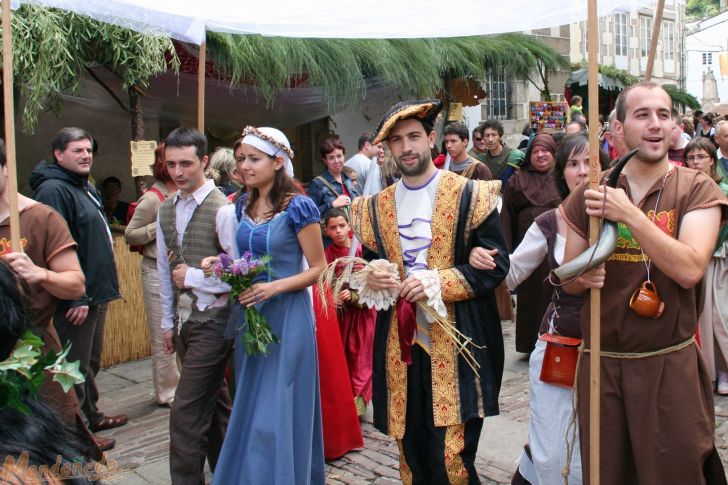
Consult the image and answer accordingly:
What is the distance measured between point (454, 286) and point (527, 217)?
3228 millimetres

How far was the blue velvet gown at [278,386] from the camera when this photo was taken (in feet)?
12.4

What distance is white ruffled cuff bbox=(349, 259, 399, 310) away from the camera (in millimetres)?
3412

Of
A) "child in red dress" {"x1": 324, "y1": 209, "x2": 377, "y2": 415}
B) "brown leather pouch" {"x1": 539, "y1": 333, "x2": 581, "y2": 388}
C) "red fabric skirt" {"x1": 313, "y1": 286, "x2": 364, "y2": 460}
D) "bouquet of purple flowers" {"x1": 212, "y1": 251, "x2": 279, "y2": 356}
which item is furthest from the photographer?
"child in red dress" {"x1": 324, "y1": 209, "x2": 377, "y2": 415}

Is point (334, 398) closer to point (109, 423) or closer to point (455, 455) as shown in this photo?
point (455, 455)

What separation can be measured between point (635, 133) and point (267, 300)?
1935mm

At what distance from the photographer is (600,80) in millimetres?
20859

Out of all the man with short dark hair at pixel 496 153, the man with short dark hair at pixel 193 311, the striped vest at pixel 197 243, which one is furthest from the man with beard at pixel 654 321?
the man with short dark hair at pixel 496 153

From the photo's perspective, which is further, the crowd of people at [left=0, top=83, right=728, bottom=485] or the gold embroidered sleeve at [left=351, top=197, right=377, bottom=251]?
the gold embroidered sleeve at [left=351, top=197, right=377, bottom=251]

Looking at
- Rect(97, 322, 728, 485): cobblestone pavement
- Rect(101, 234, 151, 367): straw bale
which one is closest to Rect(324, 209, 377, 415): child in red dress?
Rect(97, 322, 728, 485): cobblestone pavement

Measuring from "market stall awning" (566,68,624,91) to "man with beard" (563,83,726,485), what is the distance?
1609 cm

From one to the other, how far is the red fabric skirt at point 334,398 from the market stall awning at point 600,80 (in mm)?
14871

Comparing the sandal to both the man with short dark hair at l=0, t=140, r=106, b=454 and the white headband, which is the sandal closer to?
the man with short dark hair at l=0, t=140, r=106, b=454

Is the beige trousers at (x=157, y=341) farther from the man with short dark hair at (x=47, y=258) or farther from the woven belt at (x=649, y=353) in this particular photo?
the woven belt at (x=649, y=353)

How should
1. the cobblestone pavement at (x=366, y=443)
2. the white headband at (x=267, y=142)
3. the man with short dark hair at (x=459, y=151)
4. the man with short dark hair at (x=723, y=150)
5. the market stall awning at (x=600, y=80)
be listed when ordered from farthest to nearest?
the market stall awning at (x=600, y=80)
the man with short dark hair at (x=459, y=151)
the man with short dark hair at (x=723, y=150)
the cobblestone pavement at (x=366, y=443)
the white headband at (x=267, y=142)
